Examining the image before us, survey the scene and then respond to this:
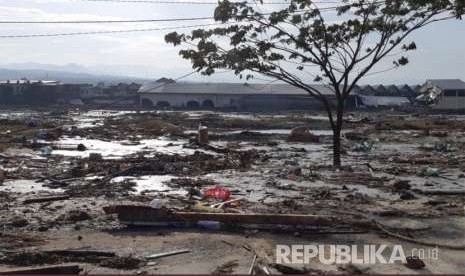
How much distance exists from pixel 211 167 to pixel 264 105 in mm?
54400

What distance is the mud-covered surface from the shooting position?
845cm

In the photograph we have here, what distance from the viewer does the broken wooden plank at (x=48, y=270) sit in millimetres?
7379

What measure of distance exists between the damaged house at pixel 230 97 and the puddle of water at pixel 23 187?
55.3 m

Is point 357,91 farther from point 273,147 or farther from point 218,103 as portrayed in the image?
point 273,147

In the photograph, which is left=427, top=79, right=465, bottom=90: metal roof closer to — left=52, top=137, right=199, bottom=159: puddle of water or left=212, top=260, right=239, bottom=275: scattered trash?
left=52, top=137, right=199, bottom=159: puddle of water

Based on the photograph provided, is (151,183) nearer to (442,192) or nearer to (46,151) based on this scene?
(442,192)

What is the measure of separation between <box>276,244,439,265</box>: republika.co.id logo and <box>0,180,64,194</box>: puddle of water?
8.60 m

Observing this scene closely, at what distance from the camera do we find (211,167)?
20.0 meters

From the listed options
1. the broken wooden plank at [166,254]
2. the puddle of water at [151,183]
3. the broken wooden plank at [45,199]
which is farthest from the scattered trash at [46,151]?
the broken wooden plank at [166,254]

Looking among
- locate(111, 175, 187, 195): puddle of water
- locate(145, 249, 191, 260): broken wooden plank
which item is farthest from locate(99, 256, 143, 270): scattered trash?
locate(111, 175, 187, 195): puddle of water

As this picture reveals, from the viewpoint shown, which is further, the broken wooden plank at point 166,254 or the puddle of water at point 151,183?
the puddle of water at point 151,183

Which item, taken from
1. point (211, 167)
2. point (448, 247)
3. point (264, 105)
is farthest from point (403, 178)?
point (264, 105)

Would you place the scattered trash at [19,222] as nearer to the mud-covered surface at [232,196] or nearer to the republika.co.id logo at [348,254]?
the mud-covered surface at [232,196]

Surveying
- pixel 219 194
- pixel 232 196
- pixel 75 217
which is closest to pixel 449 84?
pixel 232 196
